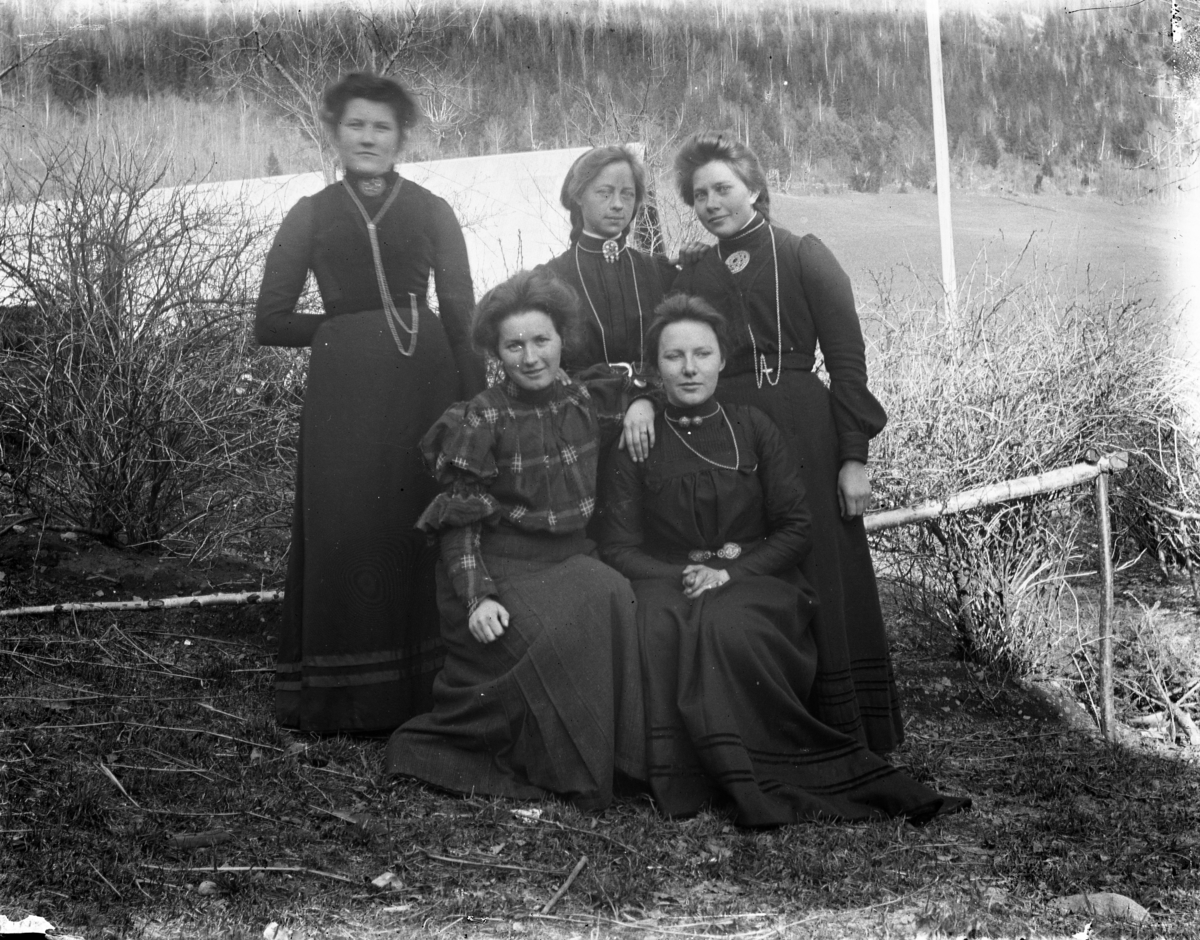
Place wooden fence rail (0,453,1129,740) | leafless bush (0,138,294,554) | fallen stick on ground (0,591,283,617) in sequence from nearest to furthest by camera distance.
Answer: wooden fence rail (0,453,1129,740)
fallen stick on ground (0,591,283,617)
leafless bush (0,138,294,554)

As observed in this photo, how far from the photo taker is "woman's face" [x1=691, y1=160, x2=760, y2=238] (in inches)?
167

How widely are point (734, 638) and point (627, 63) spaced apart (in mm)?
→ 2335

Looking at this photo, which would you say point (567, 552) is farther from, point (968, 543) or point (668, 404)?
point (968, 543)

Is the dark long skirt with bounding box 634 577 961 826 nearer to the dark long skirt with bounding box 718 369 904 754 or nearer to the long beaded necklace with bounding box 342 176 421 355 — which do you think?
the dark long skirt with bounding box 718 369 904 754

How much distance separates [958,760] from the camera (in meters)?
4.66

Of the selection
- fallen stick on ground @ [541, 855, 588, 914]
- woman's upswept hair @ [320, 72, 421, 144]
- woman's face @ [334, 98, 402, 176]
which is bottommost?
fallen stick on ground @ [541, 855, 588, 914]

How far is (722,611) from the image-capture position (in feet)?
13.1

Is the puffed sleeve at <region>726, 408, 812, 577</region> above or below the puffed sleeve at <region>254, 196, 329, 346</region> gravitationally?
below

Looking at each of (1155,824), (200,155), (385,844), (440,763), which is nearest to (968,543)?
(1155,824)

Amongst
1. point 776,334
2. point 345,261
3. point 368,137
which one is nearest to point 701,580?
point 776,334

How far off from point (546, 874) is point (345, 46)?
3.05 m

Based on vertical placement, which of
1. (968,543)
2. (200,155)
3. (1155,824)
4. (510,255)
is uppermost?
(200,155)

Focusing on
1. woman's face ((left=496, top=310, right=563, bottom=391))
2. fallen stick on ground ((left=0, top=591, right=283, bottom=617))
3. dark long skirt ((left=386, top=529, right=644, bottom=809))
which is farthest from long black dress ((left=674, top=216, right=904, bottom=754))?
fallen stick on ground ((left=0, top=591, right=283, bottom=617))

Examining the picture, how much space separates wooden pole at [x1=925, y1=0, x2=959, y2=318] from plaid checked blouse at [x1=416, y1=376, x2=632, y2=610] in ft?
7.45
